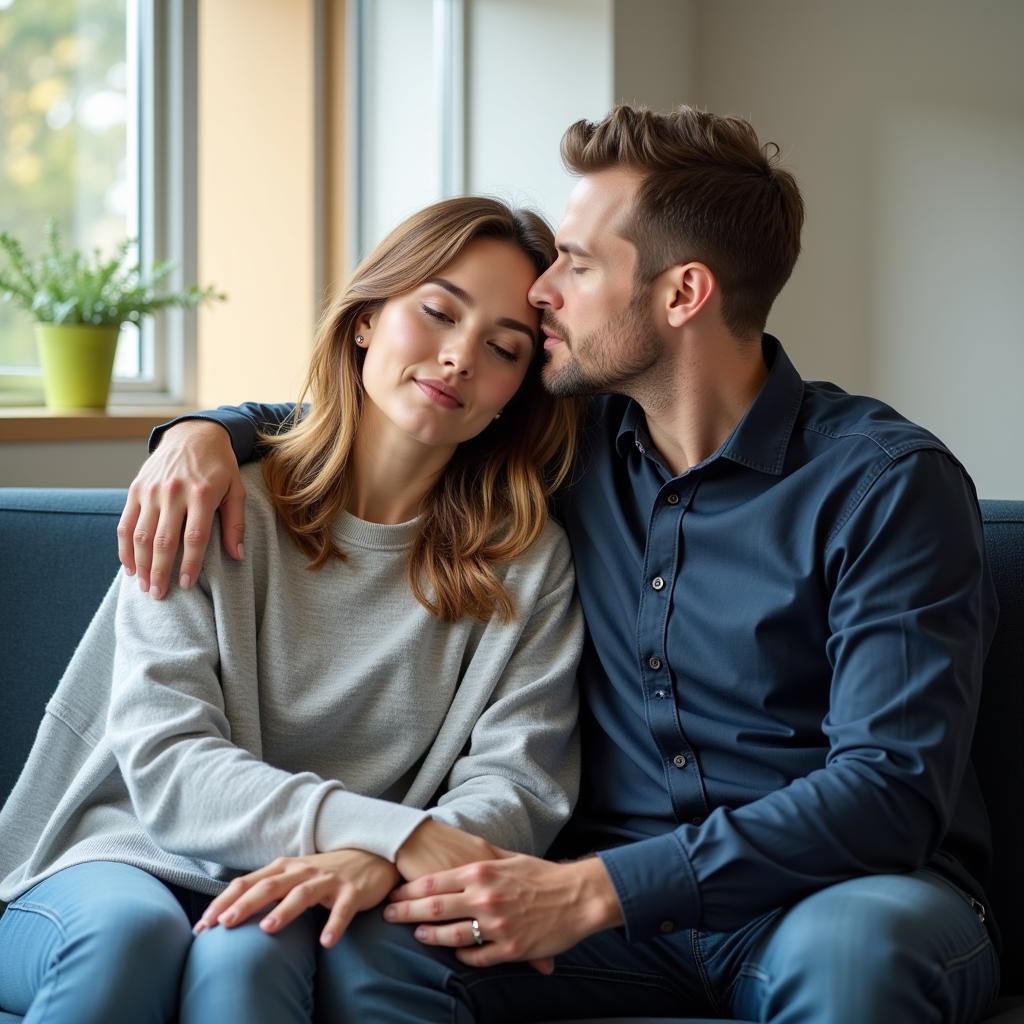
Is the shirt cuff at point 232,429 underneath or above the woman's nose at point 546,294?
underneath

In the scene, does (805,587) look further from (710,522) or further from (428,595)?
(428,595)

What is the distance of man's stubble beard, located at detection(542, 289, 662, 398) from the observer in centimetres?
169

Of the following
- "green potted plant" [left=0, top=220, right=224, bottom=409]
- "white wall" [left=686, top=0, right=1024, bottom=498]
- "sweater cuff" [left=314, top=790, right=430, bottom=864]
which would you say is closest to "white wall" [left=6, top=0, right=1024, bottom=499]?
"white wall" [left=686, top=0, right=1024, bottom=498]

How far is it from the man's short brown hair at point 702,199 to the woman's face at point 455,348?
180 millimetres

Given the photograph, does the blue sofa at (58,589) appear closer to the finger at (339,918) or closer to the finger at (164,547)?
the finger at (164,547)

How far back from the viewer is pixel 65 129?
3193mm

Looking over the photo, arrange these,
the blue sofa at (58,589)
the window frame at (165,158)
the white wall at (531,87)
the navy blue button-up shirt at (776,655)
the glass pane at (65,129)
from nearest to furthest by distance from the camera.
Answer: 1. the navy blue button-up shirt at (776,655)
2. the blue sofa at (58,589)
3. the glass pane at (65,129)
4. the window frame at (165,158)
5. the white wall at (531,87)

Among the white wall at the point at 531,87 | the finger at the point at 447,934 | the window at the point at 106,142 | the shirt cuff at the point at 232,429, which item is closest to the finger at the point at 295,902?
the finger at the point at 447,934

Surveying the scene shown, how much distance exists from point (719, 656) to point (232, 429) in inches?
26.9

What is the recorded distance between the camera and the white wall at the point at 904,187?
3.73 metres

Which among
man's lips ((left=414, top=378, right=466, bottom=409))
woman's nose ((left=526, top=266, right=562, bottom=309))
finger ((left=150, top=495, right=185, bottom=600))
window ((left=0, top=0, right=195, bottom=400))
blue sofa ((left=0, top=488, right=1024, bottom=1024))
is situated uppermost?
window ((left=0, top=0, right=195, bottom=400))

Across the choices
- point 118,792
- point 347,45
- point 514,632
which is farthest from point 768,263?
point 347,45

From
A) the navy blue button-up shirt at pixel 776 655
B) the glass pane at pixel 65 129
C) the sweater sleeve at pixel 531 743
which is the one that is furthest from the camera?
→ the glass pane at pixel 65 129

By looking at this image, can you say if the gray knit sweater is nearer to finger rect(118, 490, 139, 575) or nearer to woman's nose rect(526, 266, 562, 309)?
finger rect(118, 490, 139, 575)
